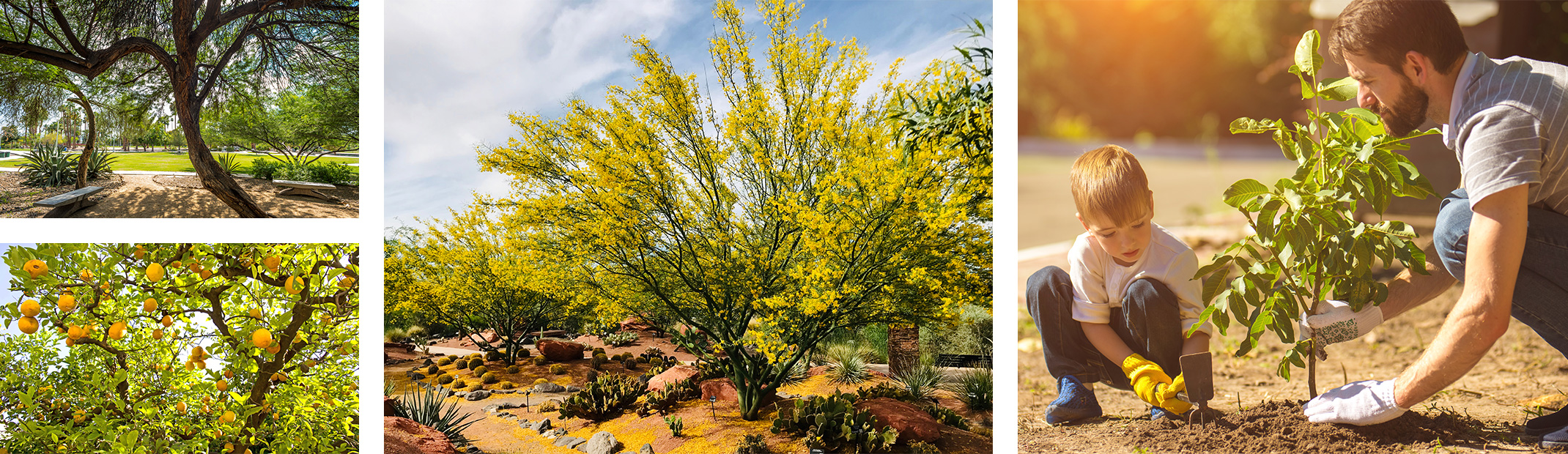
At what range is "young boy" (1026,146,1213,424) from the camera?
2.68 meters

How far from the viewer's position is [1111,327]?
2.77m

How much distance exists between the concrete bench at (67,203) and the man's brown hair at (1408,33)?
16.8 feet

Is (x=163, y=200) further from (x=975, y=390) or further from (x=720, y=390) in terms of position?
(x=975, y=390)

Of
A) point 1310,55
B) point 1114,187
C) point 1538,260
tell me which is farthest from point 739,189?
point 1538,260

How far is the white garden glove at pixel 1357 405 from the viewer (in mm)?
2410

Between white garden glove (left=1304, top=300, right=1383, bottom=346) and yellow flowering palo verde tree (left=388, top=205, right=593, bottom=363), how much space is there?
3298mm

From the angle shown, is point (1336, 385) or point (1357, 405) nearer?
point (1357, 405)

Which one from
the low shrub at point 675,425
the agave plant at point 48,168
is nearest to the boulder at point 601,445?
the low shrub at point 675,425

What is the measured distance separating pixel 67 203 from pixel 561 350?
81.7 inches

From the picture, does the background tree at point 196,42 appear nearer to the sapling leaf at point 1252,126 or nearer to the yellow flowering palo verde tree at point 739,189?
Answer: the yellow flowering palo verde tree at point 739,189

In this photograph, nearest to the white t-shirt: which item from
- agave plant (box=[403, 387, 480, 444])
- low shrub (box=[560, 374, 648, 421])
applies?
low shrub (box=[560, 374, 648, 421])

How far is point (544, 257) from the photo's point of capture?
325cm

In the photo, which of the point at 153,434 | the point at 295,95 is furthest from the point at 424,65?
the point at 153,434

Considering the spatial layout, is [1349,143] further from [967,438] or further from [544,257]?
[544,257]
